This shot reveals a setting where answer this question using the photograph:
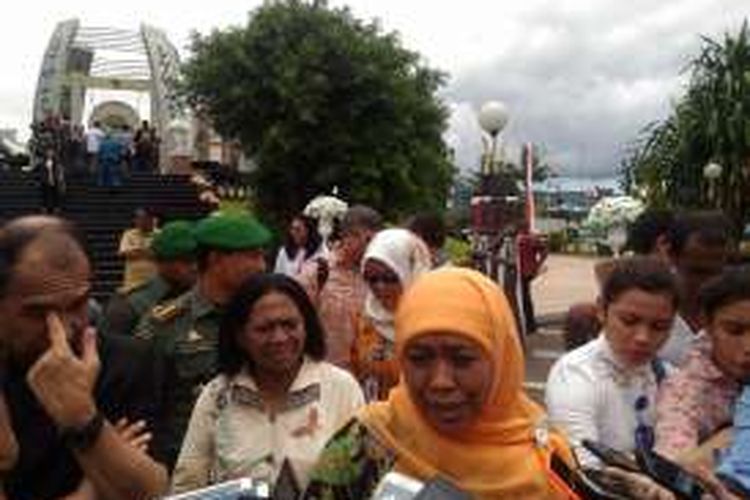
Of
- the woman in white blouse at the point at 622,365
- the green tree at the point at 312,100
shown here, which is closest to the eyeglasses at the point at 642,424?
the woman in white blouse at the point at 622,365

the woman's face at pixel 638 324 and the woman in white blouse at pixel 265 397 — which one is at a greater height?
the woman's face at pixel 638 324

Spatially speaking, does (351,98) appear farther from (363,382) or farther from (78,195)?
(363,382)

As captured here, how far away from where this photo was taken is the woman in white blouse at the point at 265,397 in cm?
351

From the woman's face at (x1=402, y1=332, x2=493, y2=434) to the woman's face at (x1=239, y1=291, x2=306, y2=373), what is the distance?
130 cm

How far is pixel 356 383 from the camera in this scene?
3744 millimetres

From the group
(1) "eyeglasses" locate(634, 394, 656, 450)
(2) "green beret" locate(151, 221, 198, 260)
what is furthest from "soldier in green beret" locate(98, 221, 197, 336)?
(1) "eyeglasses" locate(634, 394, 656, 450)

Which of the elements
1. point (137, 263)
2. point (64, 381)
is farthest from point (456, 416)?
point (137, 263)

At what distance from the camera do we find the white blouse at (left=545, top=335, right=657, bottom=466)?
3.29m

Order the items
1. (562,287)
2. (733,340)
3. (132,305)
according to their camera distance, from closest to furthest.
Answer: (733,340) < (132,305) < (562,287)

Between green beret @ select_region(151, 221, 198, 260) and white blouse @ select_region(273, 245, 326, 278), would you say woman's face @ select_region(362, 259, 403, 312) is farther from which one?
white blouse @ select_region(273, 245, 326, 278)

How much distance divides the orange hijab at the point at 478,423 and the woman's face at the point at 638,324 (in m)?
1.00

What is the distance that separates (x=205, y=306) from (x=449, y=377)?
2.23m

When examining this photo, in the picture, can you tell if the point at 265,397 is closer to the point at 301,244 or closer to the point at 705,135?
the point at 301,244

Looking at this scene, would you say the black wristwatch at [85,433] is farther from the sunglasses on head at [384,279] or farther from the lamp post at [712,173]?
the lamp post at [712,173]
